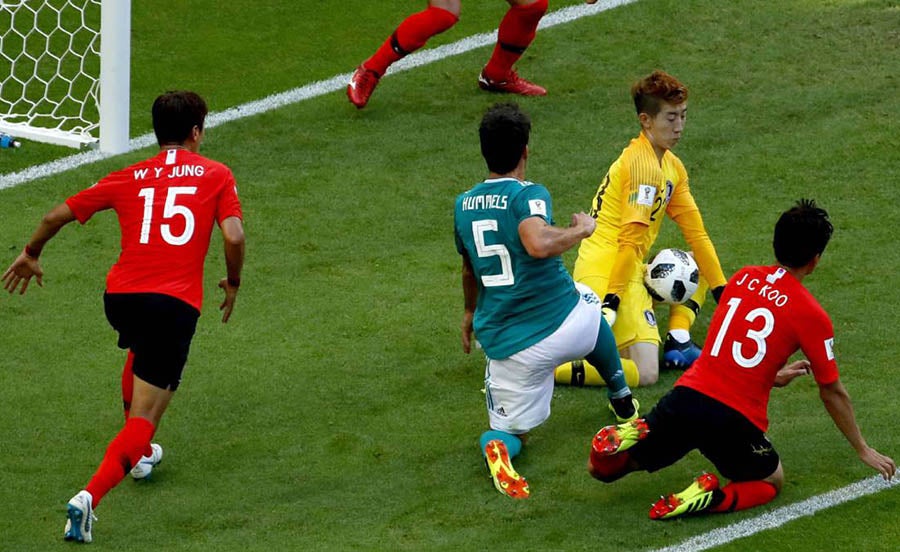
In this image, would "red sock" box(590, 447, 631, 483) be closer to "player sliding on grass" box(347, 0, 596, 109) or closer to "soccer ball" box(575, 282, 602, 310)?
"soccer ball" box(575, 282, 602, 310)

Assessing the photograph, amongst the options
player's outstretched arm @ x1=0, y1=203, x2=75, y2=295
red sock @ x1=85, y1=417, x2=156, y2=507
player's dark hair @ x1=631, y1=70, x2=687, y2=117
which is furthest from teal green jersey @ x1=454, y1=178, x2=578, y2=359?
player's outstretched arm @ x1=0, y1=203, x2=75, y2=295

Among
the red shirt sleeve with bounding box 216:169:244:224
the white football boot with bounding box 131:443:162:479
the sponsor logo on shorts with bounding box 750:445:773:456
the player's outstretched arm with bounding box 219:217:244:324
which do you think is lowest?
the white football boot with bounding box 131:443:162:479

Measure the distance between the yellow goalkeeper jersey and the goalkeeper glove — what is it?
0.07 meters

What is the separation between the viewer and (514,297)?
21.0ft

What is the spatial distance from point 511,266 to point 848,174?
4.04 meters

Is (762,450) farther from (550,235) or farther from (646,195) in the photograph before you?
(646,195)

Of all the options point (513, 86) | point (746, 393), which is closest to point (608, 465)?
point (746, 393)

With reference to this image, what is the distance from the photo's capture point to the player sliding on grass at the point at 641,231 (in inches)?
293

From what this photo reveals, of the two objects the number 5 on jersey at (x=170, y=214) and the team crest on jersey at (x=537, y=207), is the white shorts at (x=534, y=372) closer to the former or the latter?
the team crest on jersey at (x=537, y=207)

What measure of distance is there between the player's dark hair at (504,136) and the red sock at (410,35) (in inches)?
166

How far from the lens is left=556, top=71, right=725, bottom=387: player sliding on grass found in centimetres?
743

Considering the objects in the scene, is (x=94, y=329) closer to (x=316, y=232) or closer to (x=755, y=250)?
(x=316, y=232)

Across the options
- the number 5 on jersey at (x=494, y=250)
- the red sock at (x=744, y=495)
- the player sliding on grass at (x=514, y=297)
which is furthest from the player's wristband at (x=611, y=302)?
the red sock at (x=744, y=495)

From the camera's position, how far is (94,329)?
812 centimetres
